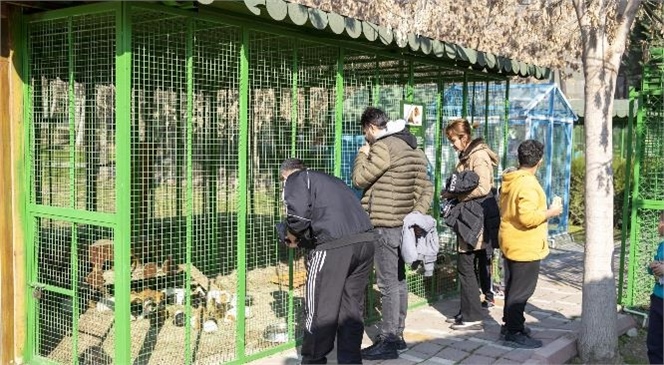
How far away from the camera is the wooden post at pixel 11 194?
4875 millimetres

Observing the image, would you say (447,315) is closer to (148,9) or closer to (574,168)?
(148,9)

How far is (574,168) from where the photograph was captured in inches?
591

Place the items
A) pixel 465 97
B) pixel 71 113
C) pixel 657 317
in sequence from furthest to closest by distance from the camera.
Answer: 1. pixel 465 97
2. pixel 71 113
3. pixel 657 317

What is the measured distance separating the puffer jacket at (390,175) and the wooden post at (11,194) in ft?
8.94

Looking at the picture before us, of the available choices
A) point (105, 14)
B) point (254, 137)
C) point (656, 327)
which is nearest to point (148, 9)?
point (105, 14)

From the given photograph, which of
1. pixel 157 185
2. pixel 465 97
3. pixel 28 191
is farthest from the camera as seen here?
pixel 465 97

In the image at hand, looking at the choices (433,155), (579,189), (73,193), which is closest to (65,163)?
(73,193)

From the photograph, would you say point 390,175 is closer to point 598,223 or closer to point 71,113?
point 598,223

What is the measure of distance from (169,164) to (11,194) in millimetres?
1561

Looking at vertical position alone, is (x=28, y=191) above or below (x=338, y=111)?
below

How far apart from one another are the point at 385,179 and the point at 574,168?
439 inches

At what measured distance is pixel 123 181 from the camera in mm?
4207

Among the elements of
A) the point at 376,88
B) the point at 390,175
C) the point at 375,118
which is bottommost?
the point at 390,175

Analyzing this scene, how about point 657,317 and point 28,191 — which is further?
point 28,191
